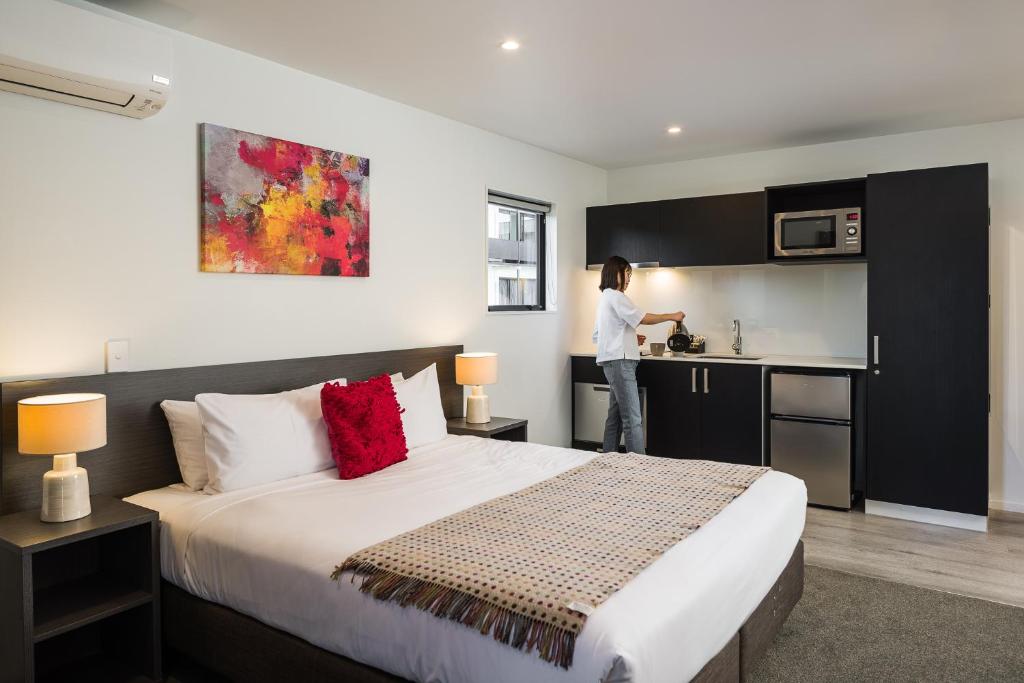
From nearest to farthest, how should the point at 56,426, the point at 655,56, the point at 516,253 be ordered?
1. the point at 56,426
2. the point at 655,56
3. the point at 516,253

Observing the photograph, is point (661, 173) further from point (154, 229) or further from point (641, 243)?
point (154, 229)

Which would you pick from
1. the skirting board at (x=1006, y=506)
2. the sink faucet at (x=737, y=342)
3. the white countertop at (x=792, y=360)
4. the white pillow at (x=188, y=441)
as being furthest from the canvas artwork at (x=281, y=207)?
the skirting board at (x=1006, y=506)

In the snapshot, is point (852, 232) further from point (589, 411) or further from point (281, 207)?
point (281, 207)

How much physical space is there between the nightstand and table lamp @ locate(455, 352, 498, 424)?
56 millimetres

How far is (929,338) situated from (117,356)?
437 cm

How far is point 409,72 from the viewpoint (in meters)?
3.61

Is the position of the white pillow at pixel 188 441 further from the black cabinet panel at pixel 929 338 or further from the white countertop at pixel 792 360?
the black cabinet panel at pixel 929 338

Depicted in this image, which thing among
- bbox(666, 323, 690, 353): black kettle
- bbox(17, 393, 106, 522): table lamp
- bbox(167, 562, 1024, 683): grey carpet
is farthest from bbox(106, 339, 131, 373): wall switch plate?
bbox(666, 323, 690, 353): black kettle

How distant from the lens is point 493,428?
4.11 metres

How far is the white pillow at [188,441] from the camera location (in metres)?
2.87

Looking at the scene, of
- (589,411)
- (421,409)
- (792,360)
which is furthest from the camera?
(589,411)

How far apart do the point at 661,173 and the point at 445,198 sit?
2292 mm

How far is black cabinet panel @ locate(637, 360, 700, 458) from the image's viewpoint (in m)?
5.28

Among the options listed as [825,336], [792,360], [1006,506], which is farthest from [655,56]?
[1006,506]
